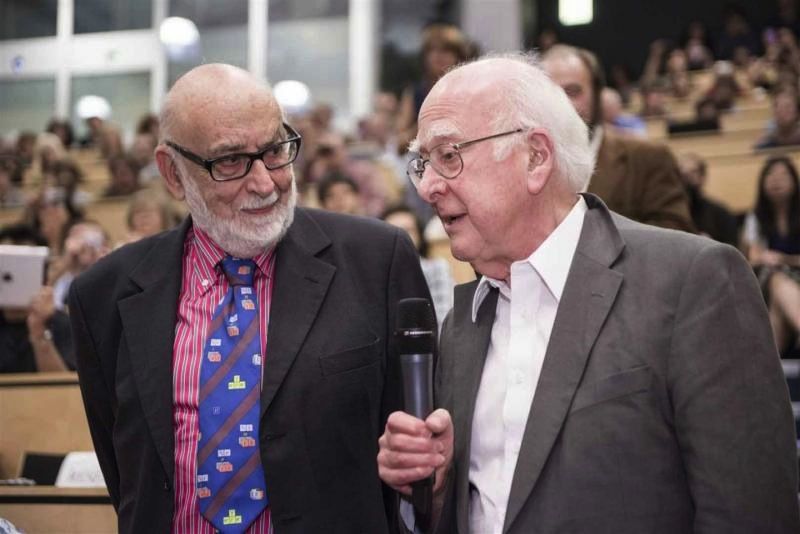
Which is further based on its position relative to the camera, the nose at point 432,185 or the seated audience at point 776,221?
the seated audience at point 776,221

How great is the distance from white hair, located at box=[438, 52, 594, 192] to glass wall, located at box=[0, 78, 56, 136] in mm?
13654

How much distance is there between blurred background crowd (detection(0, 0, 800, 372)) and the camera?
4293 millimetres

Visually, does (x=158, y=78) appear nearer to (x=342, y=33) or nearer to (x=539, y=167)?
(x=342, y=33)

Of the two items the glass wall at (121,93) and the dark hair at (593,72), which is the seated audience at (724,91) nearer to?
the dark hair at (593,72)

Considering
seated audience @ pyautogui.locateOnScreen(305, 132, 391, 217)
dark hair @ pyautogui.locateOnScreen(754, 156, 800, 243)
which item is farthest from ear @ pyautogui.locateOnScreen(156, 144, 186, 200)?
dark hair @ pyautogui.locateOnScreen(754, 156, 800, 243)

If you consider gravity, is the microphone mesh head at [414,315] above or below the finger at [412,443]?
above

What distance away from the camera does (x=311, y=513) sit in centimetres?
187

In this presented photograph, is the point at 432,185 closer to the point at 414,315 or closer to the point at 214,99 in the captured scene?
the point at 414,315

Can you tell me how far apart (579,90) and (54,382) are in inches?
68.3

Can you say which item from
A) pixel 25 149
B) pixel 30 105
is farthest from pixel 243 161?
pixel 30 105

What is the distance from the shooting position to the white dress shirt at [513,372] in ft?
5.27

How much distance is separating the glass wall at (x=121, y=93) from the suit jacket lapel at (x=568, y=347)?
1311 centimetres

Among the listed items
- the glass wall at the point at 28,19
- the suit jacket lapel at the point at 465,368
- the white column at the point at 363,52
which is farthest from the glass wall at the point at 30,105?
the suit jacket lapel at the point at 465,368

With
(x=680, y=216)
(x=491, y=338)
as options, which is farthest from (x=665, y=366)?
(x=680, y=216)
